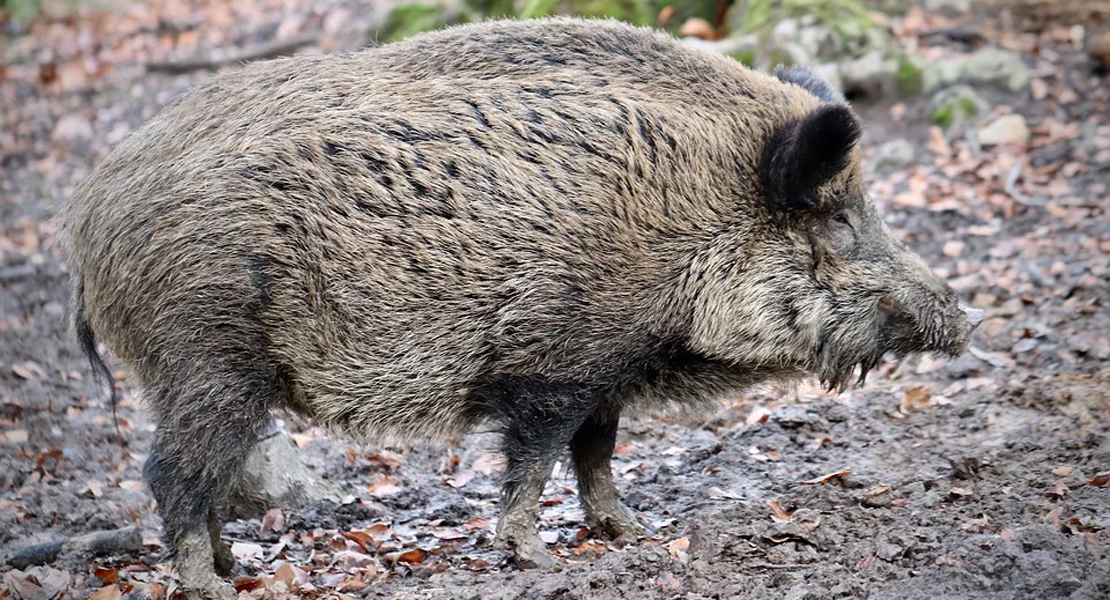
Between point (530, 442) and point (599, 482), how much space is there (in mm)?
713

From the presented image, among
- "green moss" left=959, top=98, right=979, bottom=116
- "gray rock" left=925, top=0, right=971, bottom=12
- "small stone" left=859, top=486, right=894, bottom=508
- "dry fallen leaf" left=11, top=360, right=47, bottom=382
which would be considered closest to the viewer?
"small stone" left=859, top=486, right=894, bottom=508

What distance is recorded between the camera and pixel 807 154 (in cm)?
463

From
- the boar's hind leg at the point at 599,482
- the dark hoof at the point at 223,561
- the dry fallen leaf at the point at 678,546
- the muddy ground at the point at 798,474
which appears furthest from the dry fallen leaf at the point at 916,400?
the dark hoof at the point at 223,561

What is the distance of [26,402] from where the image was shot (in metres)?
7.05

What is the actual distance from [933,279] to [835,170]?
688 mm

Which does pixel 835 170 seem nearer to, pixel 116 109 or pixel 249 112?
pixel 249 112

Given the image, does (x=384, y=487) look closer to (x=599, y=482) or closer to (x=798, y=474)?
(x=599, y=482)

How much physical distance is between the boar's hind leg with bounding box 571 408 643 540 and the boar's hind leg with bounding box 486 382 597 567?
1.46 feet

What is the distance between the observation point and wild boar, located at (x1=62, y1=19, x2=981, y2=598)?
179 inches

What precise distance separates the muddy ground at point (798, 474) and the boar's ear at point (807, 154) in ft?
3.96

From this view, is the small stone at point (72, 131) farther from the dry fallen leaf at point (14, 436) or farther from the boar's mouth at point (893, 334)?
the boar's mouth at point (893, 334)

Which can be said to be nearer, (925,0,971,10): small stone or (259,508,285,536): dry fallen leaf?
(259,508,285,536): dry fallen leaf

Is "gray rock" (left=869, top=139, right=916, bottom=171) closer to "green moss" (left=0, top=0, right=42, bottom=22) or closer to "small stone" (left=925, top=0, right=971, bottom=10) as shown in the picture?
"small stone" (left=925, top=0, right=971, bottom=10)

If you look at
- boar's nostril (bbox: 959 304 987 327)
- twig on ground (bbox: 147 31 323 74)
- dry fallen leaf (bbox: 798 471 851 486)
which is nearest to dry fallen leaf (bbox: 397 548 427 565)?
dry fallen leaf (bbox: 798 471 851 486)
